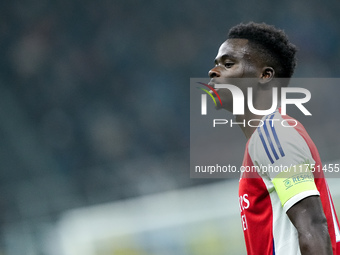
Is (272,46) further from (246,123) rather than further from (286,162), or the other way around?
(286,162)

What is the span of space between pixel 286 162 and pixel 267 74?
73cm

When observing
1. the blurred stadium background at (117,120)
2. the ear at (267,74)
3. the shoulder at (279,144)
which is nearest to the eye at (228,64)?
the ear at (267,74)

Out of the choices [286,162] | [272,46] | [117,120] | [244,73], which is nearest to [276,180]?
[286,162]

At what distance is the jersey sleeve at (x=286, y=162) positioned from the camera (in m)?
1.88

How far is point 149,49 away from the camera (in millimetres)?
9945

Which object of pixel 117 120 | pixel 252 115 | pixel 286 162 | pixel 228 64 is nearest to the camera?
pixel 286 162

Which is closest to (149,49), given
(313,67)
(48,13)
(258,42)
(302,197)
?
(48,13)

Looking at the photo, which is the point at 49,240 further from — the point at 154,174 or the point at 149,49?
the point at 149,49

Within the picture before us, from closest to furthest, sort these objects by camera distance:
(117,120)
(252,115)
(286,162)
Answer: (286,162), (252,115), (117,120)

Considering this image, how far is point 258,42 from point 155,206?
16.9 feet

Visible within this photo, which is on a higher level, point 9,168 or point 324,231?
point 9,168

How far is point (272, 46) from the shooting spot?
2.61 meters

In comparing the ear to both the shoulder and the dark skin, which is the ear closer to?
the dark skin

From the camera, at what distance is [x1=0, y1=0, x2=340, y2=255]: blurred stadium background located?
280 inches
